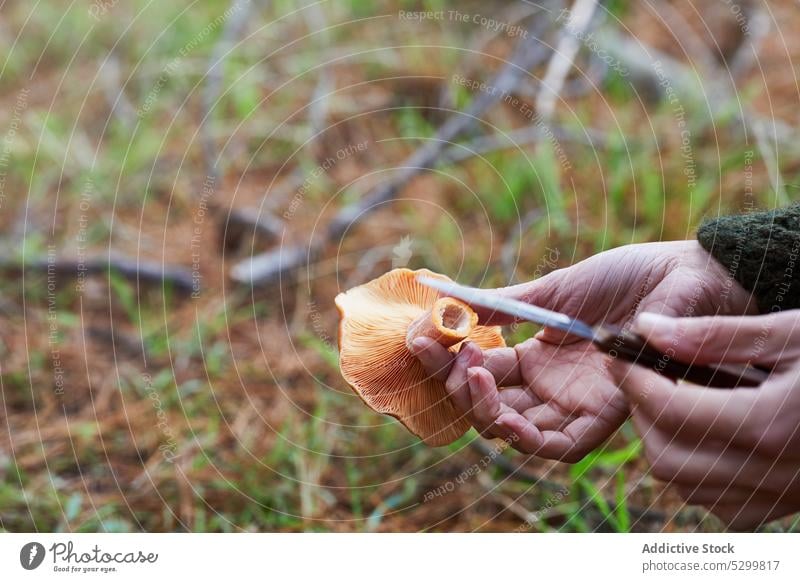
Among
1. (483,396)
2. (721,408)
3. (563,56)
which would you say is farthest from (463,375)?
(563,56)

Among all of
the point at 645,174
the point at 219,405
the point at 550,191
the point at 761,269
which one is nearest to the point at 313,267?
the point at 219,405

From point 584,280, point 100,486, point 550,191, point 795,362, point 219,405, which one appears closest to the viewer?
point 795,362

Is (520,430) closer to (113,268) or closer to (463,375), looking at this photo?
(463,375)

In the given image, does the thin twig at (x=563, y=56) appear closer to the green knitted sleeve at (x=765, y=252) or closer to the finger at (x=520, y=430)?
the green knitted sleeve at (x=765, y=252)

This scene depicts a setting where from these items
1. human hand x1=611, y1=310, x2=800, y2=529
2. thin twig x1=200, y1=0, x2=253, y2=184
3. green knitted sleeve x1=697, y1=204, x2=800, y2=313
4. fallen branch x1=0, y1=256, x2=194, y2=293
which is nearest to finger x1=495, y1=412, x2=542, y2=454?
human hand x1=611, y1=310, x2=800, y2=529
